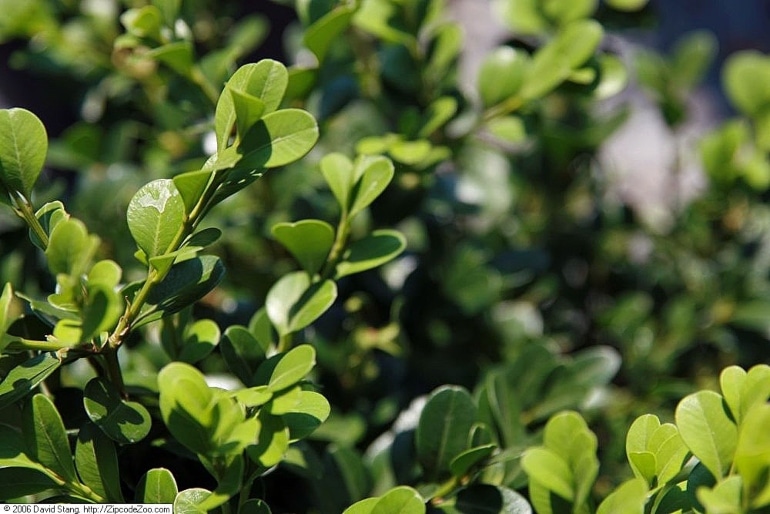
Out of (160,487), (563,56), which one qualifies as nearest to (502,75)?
(563,56)

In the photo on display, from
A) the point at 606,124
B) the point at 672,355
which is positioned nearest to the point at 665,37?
the point at 606,124

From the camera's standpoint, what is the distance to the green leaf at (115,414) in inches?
22.9

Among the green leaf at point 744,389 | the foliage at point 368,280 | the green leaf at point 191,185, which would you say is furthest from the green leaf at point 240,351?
the green leaf at point 744,389

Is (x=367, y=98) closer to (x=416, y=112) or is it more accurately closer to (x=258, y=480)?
(x=416, y=112)

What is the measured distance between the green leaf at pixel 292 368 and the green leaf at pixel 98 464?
Answer: 0.40ft

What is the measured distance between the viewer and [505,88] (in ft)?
2.96

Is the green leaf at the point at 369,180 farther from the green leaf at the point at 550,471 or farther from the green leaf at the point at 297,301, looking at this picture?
the green leaf at the point at 550,471

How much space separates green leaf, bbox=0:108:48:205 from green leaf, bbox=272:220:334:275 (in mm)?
172

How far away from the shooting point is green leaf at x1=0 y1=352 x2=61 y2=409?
21.9 inches

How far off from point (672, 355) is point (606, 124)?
0.32 m

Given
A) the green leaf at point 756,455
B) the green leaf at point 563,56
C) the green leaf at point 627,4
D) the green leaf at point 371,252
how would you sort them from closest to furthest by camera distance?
the green leaf at point 756,455 → the green leaf at point 371,252 → the green leaf at point 563,56 → the green leaf at point 627,4

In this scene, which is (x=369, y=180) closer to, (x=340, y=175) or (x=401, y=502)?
(x=340, y=175)

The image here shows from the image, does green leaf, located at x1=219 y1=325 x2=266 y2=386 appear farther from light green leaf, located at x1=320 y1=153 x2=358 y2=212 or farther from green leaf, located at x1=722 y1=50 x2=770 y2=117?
green leaf, located at x1=722 y1=50 x2=770 y2=117

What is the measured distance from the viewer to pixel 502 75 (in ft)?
2.95
